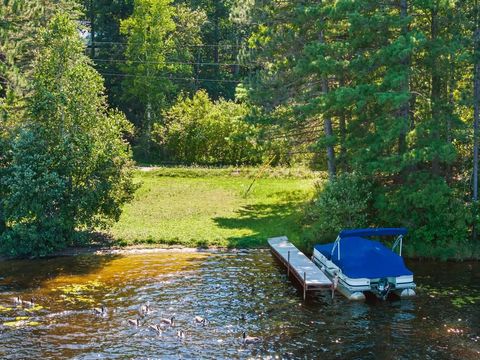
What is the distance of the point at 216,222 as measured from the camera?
3731 centimetres

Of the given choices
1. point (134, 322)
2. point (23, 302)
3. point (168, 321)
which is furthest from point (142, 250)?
point (168, 321)

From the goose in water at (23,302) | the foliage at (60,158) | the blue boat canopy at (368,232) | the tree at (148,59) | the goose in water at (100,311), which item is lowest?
the goose in water at (100,311)

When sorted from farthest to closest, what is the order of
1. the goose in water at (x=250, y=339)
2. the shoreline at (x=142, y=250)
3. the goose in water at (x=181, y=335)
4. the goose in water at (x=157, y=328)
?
the shoreline at (x=142, y=250), the goose in water at (x=157, y=328), the goose in water at (x=181, y=335), the goose in water at (x=250, y=339)

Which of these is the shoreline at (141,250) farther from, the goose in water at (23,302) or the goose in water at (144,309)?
the goose in water at (144,309)

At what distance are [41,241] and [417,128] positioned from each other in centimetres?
2112

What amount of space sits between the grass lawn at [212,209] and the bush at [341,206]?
2524 millimetres

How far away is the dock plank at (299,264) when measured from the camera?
24.3 metres

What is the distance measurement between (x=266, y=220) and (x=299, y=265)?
11.6 m

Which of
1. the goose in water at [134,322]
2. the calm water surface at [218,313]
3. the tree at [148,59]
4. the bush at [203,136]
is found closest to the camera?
the calm water surface at [218,313]

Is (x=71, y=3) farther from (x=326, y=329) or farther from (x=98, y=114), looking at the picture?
(x=326, y=329)

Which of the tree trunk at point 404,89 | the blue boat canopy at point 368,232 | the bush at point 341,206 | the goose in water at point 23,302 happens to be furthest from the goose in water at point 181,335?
the tree trunk at point 404,89

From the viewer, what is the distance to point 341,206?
30469 millimetres

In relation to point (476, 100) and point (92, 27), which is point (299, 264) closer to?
point (476, 100)

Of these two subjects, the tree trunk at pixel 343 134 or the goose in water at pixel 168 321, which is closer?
the goose in water at pixel 168 321
